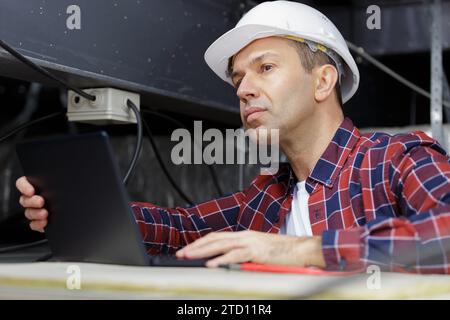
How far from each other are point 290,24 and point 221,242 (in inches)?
23.5

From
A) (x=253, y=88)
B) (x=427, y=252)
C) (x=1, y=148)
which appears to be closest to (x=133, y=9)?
(x=253, y=88)

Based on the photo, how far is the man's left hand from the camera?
86 centimetres

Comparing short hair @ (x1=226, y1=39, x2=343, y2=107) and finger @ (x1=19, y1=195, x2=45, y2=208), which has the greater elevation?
short hair @ (x1=226, y1=39, x2=343, y2=107)

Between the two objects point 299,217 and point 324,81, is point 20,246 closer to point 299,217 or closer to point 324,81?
point 299,217

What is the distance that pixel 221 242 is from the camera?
0.87 metres

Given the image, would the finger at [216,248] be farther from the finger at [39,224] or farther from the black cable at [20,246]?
the black cable at [20,246]

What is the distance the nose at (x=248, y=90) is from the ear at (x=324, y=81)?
5.7 inches

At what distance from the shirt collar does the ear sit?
10cm

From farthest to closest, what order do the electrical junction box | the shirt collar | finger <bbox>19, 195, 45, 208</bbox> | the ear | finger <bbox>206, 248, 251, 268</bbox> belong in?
the electrical junction box < the ear < the shirt collar < finger <bbox>19, 195, 45, 208</bbox> < finger <bbox>206, 248, 251, 268</bbox>

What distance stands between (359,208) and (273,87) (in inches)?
11.9

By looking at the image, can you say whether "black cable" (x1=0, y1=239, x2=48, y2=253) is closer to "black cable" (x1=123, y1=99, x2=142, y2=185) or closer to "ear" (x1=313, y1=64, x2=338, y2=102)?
"black cable" (x1=123, y1=99, x2=142, y2=185)

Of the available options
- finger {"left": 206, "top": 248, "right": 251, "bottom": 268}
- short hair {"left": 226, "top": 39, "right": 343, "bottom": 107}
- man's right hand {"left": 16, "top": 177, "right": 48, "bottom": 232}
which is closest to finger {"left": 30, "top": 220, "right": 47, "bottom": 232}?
man's right hand {"left": 16, "top": 177, "right": 48, "bottom": 232}

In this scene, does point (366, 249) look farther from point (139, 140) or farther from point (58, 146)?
point (139, 140)

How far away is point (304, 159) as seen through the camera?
139cm
